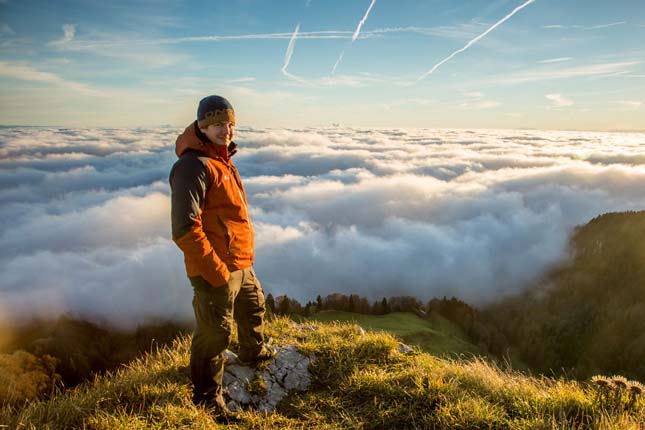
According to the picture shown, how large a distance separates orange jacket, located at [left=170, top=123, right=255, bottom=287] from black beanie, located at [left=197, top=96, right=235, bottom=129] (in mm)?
152

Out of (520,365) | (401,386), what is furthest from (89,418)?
(520,365)

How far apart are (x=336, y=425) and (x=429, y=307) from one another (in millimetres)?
147276

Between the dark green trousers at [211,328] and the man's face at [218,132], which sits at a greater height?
the man's face at [218,132]

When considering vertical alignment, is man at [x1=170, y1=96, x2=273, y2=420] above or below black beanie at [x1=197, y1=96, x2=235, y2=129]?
below

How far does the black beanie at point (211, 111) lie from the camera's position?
13.6 ft

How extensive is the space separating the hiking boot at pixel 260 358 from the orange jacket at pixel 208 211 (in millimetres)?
1684

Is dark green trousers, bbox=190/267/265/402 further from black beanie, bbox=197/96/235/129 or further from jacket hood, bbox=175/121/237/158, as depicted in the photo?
black beanie, bbox=197/96/235/129

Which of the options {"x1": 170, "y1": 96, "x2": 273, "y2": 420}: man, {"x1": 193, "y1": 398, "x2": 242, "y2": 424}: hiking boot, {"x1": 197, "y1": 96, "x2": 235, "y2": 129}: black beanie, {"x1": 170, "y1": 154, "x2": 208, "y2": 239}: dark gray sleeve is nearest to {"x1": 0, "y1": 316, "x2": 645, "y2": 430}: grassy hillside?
{"x1": 193, "y1": 398, "x2": 242, "y2": 424}: hiking boot

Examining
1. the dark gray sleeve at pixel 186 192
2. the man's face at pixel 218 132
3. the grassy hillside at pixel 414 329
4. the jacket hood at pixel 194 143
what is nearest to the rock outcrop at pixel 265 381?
the dark gray sleeve at pixel 186 192

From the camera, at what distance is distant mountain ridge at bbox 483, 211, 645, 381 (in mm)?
122125

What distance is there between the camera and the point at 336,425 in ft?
14.1

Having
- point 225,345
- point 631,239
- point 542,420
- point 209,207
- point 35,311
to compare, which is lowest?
point 35,311

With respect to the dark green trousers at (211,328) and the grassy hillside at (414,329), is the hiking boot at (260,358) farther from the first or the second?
the grassy hillside at (414,329)

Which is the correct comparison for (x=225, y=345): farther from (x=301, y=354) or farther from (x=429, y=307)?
(x=429, y=307)
